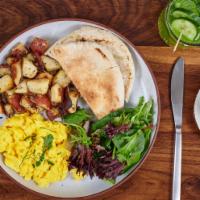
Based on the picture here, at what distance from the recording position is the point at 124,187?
8.98 feet

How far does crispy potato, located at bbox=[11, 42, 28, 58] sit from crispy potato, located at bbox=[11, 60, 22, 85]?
49mm

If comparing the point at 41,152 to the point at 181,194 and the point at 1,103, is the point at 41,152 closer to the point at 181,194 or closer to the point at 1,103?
the point at 1,103

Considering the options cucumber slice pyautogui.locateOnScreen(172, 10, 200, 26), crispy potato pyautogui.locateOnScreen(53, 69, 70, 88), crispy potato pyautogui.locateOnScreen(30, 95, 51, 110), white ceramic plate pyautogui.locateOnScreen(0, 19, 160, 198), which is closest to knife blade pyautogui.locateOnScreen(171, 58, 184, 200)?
white ceramic plate pyautogui.locateOnScreen(0, 19, 160, 198)

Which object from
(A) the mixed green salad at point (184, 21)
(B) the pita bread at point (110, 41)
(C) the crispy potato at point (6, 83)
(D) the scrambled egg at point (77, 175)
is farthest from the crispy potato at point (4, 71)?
(A) the mixed green salad at point (184, 21)

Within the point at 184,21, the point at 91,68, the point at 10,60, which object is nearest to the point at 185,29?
the point at 184,21

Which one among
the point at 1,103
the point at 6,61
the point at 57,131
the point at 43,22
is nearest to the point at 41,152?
the point at 57,131

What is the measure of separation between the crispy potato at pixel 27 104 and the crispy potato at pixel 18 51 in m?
→ 0.23

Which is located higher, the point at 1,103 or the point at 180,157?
the point at 1,103

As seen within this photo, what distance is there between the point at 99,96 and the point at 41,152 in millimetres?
420

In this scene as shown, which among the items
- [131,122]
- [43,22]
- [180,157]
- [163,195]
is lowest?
[163,195]

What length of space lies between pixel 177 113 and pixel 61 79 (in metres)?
0.65

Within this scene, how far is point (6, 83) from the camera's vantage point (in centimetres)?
262

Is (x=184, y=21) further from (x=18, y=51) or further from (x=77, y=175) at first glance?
(x=77, y=175)

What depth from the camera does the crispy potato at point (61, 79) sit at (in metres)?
2.65
